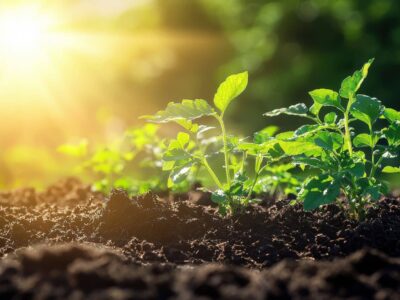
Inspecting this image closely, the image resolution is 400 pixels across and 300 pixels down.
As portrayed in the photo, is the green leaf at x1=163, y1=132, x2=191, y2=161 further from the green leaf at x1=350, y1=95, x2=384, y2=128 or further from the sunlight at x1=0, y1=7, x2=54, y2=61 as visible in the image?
the sunlight at x1=0, y1=7, x2=54, y2=61

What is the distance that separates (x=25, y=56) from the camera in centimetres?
1605

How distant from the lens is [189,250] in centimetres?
328

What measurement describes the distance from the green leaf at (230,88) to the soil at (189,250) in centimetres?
68

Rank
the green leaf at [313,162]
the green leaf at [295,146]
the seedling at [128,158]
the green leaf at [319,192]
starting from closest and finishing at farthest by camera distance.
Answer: the green leaf at [319,192] < the green leaf at [313,162] < the green leaf at [295,146] < the seedling at [128,158]

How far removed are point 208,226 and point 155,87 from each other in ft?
54.7

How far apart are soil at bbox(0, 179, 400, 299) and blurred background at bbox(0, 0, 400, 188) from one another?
6469 millimetres

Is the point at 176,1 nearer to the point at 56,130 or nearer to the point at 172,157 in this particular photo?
the point at 56,130

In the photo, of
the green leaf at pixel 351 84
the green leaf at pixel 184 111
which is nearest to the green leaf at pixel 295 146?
the green leaf at pixel 351 84

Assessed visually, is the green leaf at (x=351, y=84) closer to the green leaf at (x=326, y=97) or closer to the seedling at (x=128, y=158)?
the green leaf at (x=326, y=97)

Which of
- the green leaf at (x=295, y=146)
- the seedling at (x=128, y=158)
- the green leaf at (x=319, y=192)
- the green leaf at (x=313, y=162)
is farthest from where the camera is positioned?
the seedling at (x=128, y=158)

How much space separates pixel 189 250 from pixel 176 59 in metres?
16.0

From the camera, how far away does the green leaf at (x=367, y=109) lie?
3400 millimetres

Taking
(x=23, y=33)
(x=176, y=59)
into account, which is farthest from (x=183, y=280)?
(x=176, y=59)

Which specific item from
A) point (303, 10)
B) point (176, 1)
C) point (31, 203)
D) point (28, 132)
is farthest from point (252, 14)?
point (31, 203)
